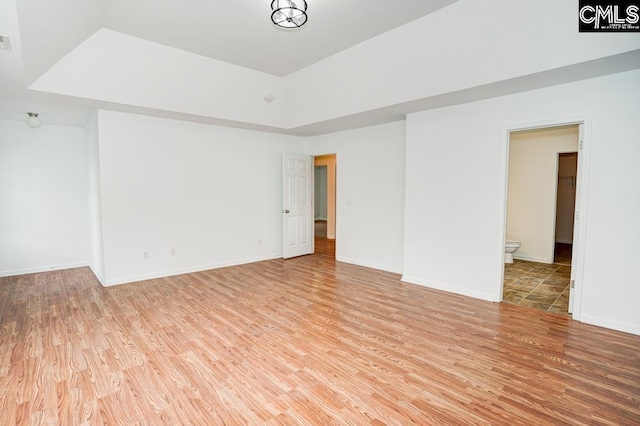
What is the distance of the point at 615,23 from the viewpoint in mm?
2506

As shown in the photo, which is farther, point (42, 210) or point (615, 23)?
point (42, 210)

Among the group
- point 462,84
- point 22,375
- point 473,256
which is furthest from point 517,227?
point 22,375

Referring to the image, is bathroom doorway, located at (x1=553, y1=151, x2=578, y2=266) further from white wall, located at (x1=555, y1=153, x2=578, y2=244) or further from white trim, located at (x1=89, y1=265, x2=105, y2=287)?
white trim, located at (x1=89, y1=265, x2=105, y2=287)

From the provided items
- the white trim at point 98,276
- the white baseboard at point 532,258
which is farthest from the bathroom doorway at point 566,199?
the white trim at point 98,276

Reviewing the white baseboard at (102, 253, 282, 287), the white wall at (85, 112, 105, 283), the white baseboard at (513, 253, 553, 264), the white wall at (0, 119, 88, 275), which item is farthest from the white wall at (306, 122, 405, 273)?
the white wall at (0, 119, 88, 275)

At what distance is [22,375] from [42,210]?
404 cm

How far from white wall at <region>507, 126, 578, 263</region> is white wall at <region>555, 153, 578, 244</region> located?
1990 millimetres

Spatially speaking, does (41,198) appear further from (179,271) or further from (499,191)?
(499,191)

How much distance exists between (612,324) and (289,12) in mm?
4335

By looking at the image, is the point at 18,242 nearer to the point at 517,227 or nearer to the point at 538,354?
the point at 538,354

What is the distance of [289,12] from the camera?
2902 millimetres

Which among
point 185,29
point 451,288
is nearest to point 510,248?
point 451,288

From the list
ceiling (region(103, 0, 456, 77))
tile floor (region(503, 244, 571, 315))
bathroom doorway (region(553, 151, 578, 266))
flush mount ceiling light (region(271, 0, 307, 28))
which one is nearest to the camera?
flush mount ceiling light (region(271, 0, 307, 28))

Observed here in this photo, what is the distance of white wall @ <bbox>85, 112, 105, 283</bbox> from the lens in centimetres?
444
